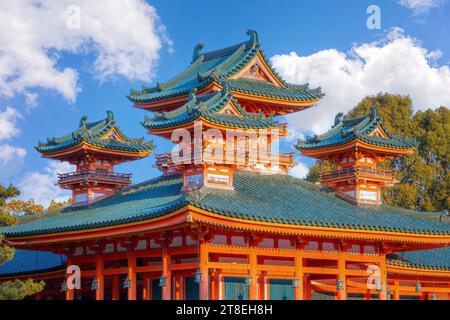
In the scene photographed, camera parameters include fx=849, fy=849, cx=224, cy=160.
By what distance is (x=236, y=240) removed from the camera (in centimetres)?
3100

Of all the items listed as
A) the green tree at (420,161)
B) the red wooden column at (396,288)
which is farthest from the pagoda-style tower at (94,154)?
the green tree at (420,161)

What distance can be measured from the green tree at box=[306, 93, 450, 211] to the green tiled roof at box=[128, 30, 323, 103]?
2427cm

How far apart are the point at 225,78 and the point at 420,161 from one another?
1158 inches

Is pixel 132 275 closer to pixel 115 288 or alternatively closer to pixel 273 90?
pixel 115 288

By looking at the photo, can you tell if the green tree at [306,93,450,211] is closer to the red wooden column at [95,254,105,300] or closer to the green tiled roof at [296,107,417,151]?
the green tiled roof at [296,107,417,151]

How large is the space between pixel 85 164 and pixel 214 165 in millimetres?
8544

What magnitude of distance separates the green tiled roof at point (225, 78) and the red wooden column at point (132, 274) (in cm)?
864

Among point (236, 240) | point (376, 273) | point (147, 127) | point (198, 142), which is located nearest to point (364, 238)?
point (376, 273)

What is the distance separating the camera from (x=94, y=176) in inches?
1489

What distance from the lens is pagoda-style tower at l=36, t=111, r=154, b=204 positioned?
3766 cm

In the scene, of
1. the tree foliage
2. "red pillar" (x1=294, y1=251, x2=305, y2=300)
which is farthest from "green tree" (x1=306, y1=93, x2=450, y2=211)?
the tree foliage

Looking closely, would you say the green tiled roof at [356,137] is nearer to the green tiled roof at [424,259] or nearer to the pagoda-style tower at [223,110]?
the pagoda-style tower at [223,110]

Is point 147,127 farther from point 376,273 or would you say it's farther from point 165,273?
point 376,273

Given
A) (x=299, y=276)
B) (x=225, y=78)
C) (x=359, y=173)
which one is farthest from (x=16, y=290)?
(x=359, y=173)
